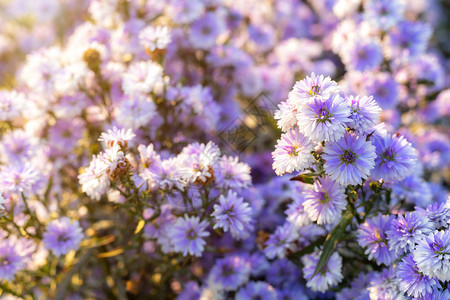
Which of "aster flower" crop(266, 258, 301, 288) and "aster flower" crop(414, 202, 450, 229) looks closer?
"aster flower" crop(414, 202, 450, 229)

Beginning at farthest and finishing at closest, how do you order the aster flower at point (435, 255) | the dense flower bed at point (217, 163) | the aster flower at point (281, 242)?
the aster flower at point (281, 242) → the dense flower bed at point (217, 163) → the aster flower at point (435, 255)

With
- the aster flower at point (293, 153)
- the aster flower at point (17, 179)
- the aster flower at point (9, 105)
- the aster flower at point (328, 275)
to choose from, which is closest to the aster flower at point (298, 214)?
the aster flower at point (328, 275)

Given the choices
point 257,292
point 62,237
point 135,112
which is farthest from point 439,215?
point 62,237

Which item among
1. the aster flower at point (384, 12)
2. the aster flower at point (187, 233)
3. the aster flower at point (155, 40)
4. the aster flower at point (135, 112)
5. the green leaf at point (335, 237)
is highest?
the aster flower at point (384, 12)

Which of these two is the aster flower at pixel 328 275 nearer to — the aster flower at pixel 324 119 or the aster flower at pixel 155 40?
the aster flower at pixel 324 119

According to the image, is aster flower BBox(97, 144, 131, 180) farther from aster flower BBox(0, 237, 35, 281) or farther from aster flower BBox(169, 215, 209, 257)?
aster flower BBox(0, 237, 35, 281)

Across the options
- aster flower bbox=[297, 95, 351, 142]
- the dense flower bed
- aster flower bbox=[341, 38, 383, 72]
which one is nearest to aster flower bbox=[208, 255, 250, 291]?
the dense flower bed

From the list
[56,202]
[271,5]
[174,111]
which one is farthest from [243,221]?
[271,5]
